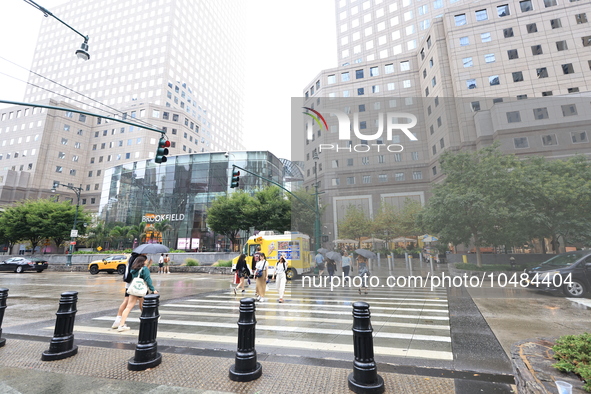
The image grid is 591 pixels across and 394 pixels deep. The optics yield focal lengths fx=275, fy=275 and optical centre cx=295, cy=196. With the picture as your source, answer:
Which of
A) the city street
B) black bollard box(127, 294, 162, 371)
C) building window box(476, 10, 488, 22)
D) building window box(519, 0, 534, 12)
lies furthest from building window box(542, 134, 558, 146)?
black bollard box(127, 294, 162, 371)

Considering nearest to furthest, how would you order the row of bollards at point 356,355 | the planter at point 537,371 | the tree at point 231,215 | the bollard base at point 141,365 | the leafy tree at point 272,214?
the planter at point 537,371 < the row of bollards at point 356,355 < the bollard base at point 141,365 < the leafy tree at point 272,214 < the tree at point 231,215

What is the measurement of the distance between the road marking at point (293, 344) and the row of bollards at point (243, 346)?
138cm

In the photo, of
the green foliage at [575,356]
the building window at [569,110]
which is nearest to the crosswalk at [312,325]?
the green foliage at [575,356]

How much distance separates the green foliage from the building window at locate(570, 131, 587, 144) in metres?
19.3

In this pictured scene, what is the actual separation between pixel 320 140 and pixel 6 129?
307 feet

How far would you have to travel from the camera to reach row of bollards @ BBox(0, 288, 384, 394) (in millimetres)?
3660

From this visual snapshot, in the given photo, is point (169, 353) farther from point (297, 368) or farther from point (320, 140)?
point (320, 140)

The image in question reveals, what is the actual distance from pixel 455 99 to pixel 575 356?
106 feet

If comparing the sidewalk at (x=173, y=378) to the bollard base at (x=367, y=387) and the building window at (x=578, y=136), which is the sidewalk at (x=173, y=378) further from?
the building window at (x=578, y=136)

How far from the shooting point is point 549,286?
11.4 metres

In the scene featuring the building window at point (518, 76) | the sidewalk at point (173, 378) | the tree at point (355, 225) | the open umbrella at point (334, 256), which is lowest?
the sidewalk at point (173, 378)

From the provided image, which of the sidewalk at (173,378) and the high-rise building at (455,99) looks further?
the high-rise building at (455,99)

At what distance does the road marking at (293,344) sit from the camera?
4977mm

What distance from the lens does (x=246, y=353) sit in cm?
408
